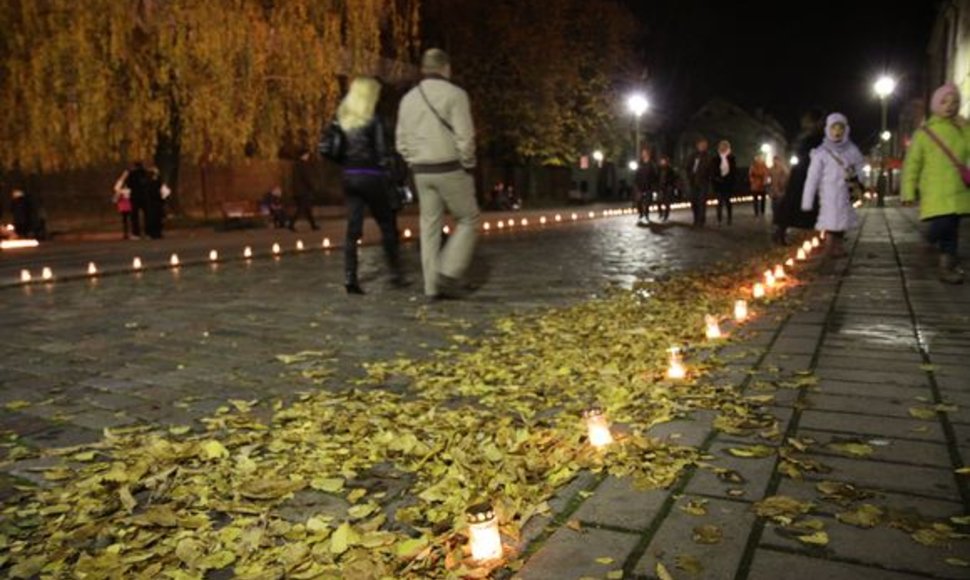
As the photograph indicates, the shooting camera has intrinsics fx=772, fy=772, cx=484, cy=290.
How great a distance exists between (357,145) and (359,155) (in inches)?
4.3

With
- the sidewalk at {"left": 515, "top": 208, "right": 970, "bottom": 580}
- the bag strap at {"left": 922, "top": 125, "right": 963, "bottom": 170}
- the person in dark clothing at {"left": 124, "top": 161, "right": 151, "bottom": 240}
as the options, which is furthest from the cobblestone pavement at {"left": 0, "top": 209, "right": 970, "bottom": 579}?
the person in dark clothing at {"left": 124, "top": 161, "right": 151, "bottom": 240}

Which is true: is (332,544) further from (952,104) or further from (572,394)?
(952,104)

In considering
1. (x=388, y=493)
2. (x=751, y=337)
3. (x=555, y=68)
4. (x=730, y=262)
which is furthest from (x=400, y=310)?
(x=555, y=68)

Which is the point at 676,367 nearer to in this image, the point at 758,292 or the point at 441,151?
the point at 758,292

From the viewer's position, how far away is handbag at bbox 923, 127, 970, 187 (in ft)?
25.4

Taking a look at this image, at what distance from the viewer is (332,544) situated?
2.71 metres

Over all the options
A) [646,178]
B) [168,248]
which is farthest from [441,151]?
[646,178]

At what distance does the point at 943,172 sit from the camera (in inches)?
310

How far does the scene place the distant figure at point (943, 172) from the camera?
25.7 feet

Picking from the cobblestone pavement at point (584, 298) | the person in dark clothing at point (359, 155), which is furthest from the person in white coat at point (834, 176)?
the person in dark clothing at point (359, 155)

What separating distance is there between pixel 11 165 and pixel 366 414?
17.7 meters

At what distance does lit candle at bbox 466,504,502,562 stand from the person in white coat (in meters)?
8.24

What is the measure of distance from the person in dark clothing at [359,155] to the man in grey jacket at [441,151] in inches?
36.9

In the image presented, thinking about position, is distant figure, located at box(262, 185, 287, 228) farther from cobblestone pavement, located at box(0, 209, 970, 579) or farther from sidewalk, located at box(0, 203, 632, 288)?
cobblestone pavement, located at box(0, 209, 970, 579)
